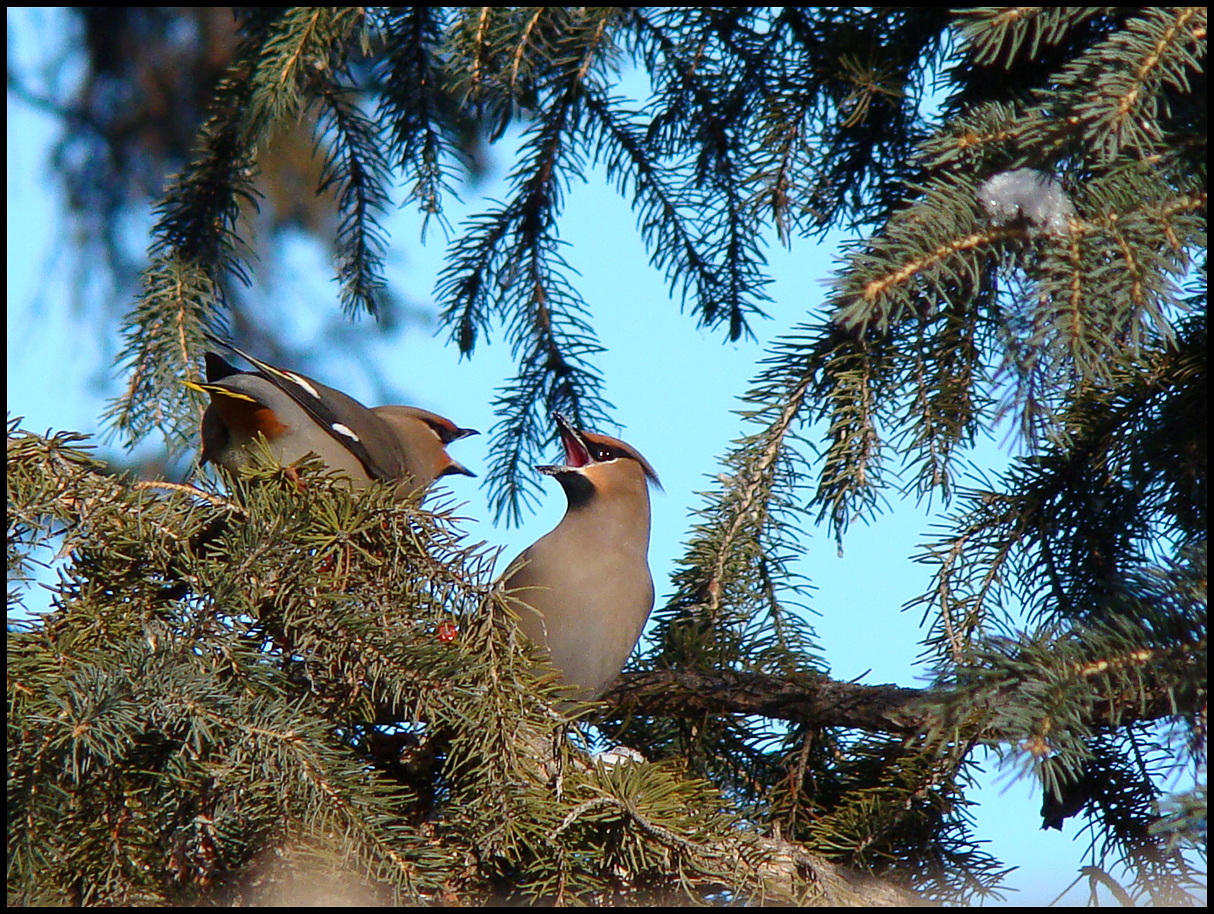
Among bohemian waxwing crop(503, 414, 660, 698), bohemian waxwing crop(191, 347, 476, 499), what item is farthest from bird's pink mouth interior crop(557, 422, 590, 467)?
bohemian waxwing crop(191, 347, 476, 499)

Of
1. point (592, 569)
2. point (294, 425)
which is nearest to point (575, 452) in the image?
point (592, 569)

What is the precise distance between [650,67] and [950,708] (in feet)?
5.75

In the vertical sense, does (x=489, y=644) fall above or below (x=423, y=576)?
below

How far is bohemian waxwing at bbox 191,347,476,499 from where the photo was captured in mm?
2730

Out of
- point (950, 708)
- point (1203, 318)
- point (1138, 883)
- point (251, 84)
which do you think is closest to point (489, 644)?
point (950, 708)

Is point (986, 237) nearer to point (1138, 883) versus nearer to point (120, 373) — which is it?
point (1138, 883)

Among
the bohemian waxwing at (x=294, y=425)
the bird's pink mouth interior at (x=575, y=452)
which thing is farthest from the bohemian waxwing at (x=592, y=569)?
the bohemian waxwing at (x=294, y=425)

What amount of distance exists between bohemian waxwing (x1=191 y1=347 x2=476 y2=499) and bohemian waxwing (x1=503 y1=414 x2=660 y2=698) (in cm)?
40

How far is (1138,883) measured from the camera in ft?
6.27

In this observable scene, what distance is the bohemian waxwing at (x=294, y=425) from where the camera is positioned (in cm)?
273

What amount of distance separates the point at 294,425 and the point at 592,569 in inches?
30.8

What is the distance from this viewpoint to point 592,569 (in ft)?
9.73

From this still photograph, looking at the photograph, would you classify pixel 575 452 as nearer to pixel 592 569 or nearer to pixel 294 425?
pixel 592 569

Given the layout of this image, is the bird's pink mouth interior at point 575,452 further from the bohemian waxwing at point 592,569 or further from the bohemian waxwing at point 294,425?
the bohemian waxwing at point 294,425
